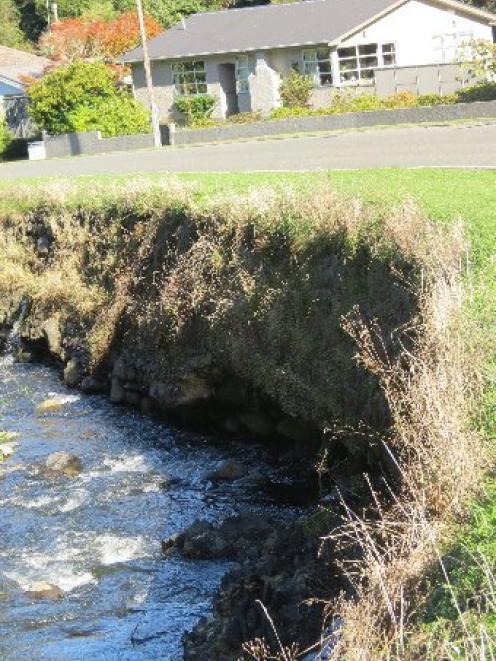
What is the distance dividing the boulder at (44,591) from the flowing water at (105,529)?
0.06 meters

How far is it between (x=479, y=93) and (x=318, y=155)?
11.3 meters

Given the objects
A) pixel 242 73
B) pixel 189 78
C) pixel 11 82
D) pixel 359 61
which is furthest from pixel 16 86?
pixel 359 61

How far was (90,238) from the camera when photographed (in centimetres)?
2308

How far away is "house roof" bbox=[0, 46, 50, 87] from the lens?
203 ft

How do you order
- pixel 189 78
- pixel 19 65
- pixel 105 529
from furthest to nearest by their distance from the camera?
pixel 19 65
pixel 189 78
pixel 105 529

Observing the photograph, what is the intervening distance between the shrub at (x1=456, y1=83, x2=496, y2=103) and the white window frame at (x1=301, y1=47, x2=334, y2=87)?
455 inches

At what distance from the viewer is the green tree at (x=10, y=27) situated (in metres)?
81.2

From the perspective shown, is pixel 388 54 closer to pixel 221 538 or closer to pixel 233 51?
pixel 233 51

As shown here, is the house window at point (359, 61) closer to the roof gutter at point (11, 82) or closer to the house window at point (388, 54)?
the house window at point (388, 54)

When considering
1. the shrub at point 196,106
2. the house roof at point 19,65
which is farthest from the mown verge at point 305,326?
the house roof at point 19,65

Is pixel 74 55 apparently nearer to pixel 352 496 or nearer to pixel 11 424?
pixel 11 424

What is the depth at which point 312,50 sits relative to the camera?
165 ft

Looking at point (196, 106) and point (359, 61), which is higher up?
point (359, 61)

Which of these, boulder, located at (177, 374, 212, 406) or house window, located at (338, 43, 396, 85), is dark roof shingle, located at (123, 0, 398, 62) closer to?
house window, located at (338, 43, 396, 85)
